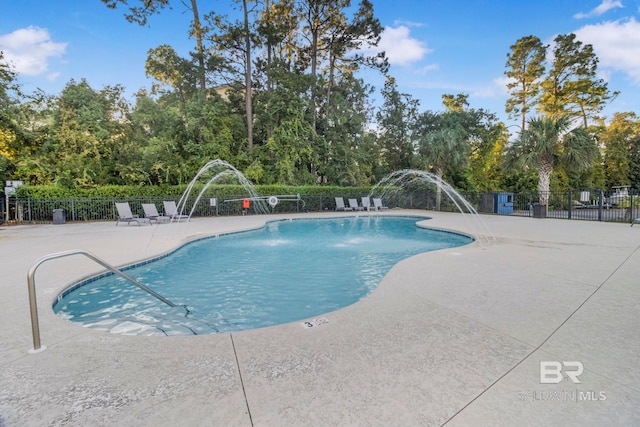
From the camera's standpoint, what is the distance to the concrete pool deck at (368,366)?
70.1 inches

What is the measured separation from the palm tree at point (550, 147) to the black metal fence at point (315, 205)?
1405mm

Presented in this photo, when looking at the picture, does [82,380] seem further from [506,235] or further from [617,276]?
[506,235]

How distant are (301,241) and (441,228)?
17.3ft

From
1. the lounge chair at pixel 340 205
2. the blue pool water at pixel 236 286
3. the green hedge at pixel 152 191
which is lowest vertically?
the blue pool water at pixel 236 286

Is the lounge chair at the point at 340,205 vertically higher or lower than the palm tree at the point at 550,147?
lower

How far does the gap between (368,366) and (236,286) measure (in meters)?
3.52

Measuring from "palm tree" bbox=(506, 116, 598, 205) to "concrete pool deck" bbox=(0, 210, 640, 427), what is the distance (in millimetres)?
14265

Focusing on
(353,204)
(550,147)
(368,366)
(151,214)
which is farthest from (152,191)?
(550,147)

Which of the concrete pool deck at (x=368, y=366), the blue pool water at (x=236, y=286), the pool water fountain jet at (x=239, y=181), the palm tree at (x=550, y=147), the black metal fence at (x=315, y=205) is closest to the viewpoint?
the concrete pool deck at (x=368, y=366)

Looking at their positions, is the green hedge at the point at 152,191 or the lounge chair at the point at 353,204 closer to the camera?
the green hedge at the point at 152,191

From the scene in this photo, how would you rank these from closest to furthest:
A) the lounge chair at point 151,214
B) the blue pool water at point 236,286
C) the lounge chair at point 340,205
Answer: the blue pool water at point 236,286, the lounge chair at point 151,214, the lounge chair at point 340,205

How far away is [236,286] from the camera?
531 centimetres

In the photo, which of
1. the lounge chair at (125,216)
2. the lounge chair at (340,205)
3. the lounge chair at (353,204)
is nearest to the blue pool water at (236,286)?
the lounge chair at (125,216)

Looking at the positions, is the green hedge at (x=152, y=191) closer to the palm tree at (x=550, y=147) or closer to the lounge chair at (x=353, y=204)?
the lounge chair at (x=353, y=204)
